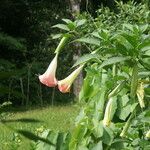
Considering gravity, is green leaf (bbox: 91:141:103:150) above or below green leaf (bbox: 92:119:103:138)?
below

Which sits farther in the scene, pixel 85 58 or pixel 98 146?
pixel 98 146

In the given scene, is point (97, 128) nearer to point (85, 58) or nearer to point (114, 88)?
point (114, 88)

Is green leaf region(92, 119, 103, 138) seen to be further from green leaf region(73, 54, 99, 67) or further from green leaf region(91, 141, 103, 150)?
green leaf region(73, 54, 99, 67)

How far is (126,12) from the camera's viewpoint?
7.77m

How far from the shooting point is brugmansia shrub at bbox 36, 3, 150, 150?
1.80 meters

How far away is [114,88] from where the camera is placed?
201cm

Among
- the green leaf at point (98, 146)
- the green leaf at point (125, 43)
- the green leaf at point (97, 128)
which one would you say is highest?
the green leaf at point (125, 43)

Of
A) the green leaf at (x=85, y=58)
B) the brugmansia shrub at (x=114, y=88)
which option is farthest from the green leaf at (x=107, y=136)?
the green leaf at (x=85, y=58)

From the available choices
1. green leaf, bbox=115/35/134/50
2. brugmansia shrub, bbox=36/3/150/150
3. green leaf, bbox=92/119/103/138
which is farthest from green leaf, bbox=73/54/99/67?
green leaf, bbox=92/119/103/138

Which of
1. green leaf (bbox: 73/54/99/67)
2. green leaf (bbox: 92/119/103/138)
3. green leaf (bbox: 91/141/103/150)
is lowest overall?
green leaf (bbox: 91/141/103/150)

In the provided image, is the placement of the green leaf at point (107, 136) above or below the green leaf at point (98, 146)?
above

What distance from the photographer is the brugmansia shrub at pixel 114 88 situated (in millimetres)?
1801

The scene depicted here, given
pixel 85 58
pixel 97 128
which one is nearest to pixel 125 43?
pixel 85 58

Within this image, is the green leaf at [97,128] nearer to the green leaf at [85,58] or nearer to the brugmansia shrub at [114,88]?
the brugmansia shrub at [114,88]
